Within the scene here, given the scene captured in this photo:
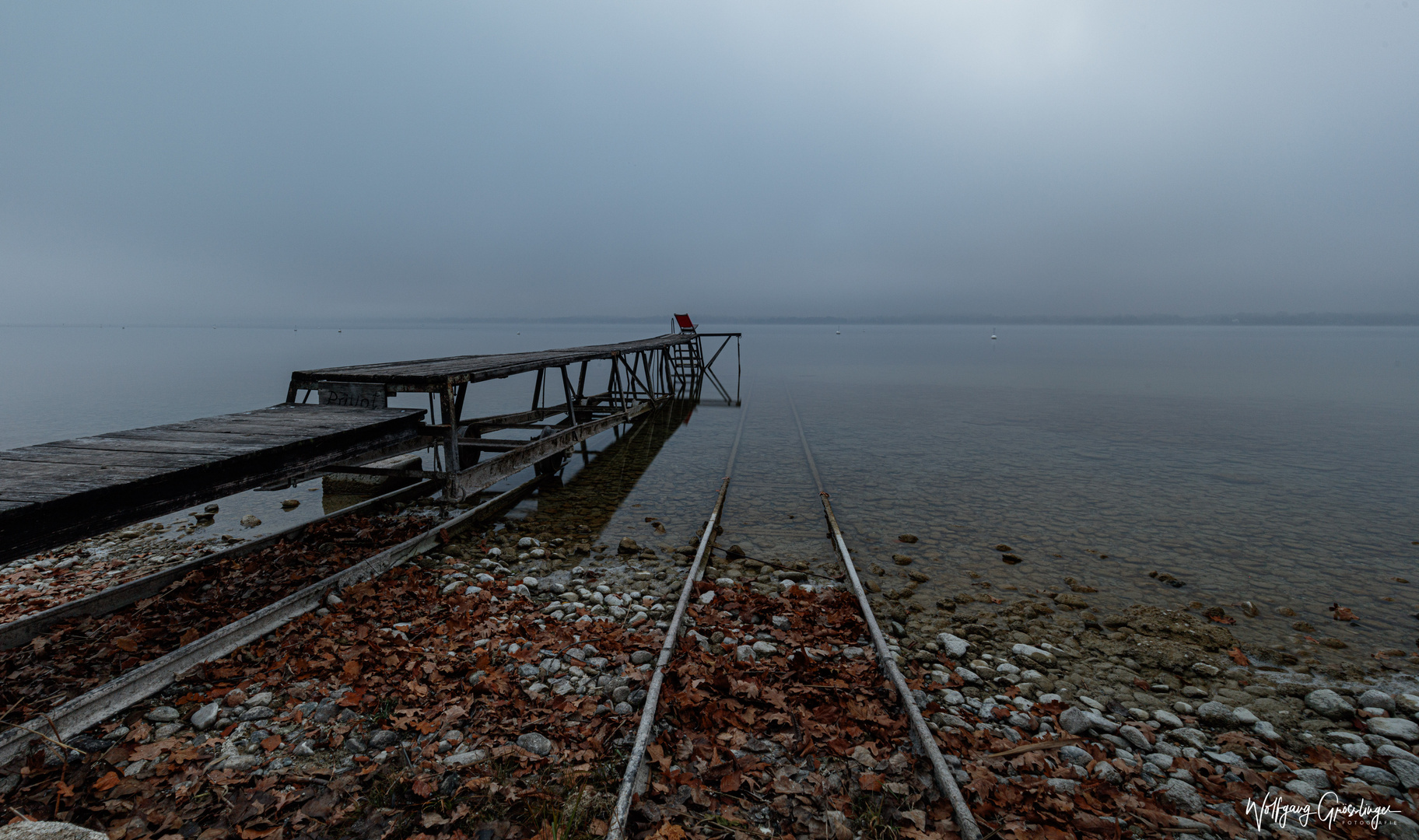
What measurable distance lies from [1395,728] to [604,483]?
1292 cm

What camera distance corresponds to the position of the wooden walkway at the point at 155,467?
4047 mm

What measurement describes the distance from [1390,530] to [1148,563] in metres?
6.55

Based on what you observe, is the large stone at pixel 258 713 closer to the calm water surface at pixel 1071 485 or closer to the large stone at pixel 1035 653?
the calm water surface at pixel 1071 485

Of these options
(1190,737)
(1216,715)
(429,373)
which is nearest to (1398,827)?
(1190,737)

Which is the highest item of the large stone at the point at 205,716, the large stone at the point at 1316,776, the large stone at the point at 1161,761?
the large stone at the point at 205,716

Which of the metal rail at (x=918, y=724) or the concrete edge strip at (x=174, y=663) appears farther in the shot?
the concrete edge strip at (x=174, y=663)

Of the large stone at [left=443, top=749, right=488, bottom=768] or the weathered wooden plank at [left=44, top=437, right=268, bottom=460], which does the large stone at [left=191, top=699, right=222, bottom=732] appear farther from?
the weathered wooden plank at [left=44, top=437, right=268, bottom=460]

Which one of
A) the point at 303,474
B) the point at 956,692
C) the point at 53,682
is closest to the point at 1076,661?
the point at 956,692

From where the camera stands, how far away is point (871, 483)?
1472cm

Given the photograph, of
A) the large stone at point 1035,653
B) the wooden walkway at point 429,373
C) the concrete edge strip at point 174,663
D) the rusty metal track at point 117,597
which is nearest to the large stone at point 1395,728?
the large stone at point 1035,653

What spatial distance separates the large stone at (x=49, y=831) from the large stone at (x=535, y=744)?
86.3 inches

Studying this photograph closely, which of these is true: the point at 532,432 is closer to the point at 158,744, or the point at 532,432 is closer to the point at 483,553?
the point at 483,553

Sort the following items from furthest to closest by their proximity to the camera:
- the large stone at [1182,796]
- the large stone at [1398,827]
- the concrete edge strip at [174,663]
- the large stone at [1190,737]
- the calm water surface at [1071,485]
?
the calm water surface at [1071,485] < the large stone at [1190,737] < the concrete edge strip at [174,663] < the large stone at [1182,796] < the large stone at [1398,827]

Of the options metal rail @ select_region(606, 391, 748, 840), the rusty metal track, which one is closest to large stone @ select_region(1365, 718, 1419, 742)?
metal rail @ select_region(606, 391, 748, 840)
